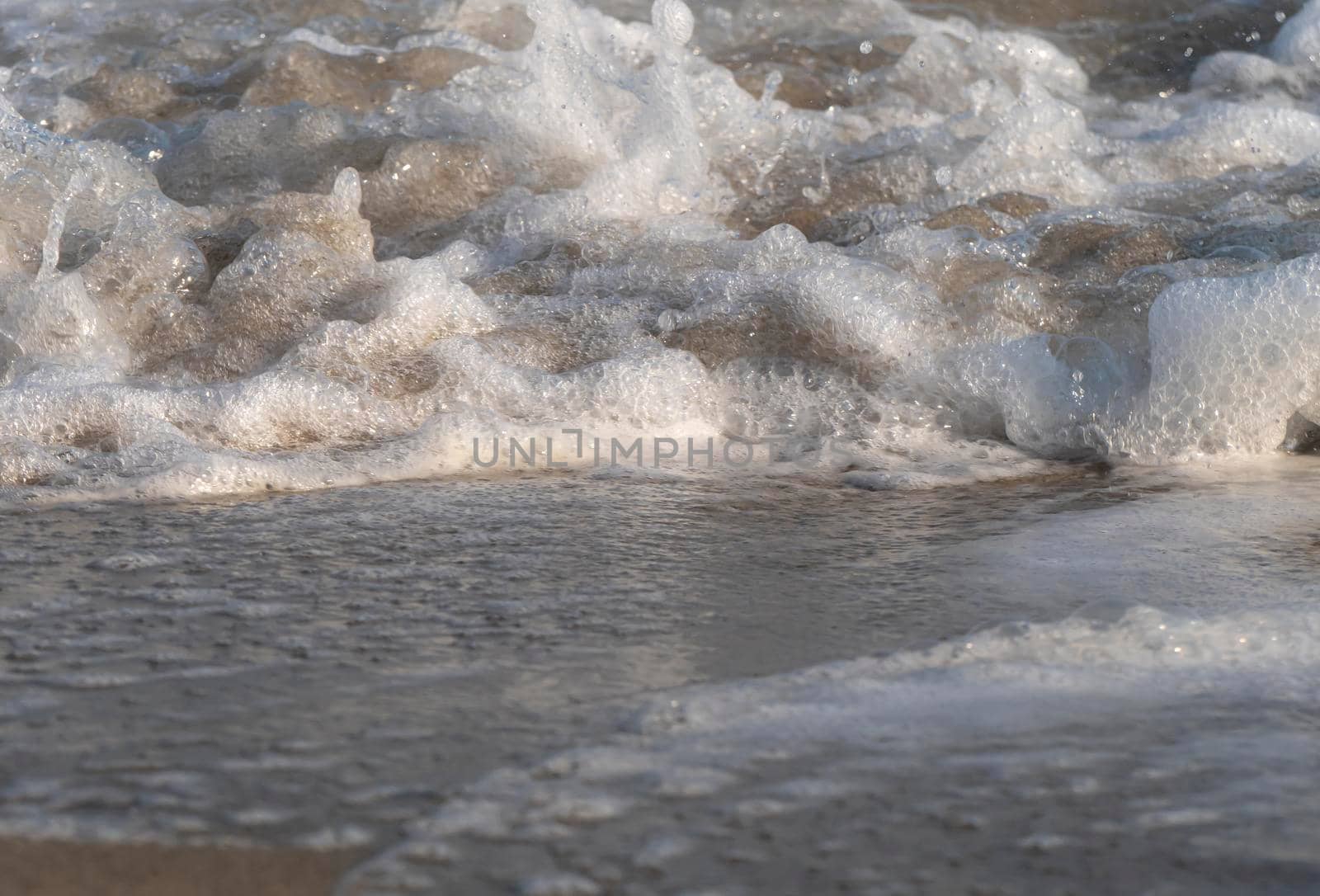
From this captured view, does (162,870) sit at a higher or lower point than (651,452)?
lower

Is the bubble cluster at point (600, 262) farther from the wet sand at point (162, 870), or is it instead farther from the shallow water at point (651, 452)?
the wet sand at point (162, 870)

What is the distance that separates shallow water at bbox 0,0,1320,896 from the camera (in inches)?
49.4

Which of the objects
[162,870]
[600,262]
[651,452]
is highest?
[600,262]

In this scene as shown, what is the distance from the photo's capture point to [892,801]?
4.10 ft

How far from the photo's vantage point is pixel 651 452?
8.39 ft

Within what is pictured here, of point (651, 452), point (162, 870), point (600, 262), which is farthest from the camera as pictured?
point (600, 262)

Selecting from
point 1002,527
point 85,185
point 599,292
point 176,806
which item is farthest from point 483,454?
point 85,185

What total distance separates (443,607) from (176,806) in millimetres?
552

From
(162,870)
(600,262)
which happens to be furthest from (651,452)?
(162,870)

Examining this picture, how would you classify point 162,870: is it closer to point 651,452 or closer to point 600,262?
point 651,452

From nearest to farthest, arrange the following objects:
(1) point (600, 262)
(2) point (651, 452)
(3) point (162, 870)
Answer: (3) point (162, 870) < (2) point (651, 452) < (1) point (600, 262)

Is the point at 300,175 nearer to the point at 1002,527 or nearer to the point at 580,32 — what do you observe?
the point at 580,32

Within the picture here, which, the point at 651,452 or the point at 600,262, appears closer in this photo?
the point at 651,452

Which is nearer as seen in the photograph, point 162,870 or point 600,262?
point 162,870
